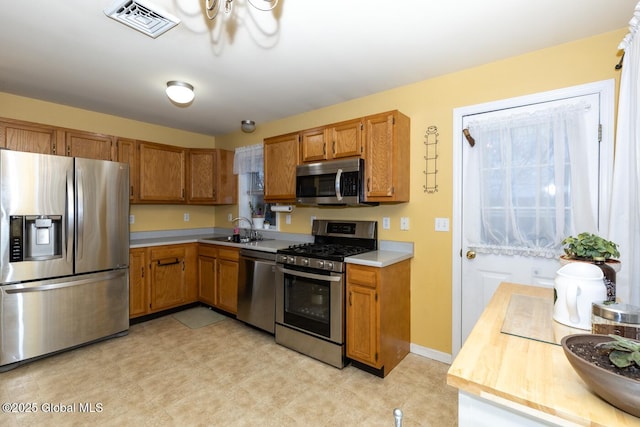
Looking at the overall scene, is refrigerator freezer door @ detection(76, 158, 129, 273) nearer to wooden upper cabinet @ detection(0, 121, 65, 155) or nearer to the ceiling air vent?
wooden upper cabinet @ detection(0, 121, 65, 155)

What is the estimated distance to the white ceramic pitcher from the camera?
1.07m

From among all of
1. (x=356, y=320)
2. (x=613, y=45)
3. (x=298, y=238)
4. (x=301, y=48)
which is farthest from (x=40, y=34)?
(x=613, y=45)

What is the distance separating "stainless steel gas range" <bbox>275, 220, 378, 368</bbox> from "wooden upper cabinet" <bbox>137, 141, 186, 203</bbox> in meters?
2.06

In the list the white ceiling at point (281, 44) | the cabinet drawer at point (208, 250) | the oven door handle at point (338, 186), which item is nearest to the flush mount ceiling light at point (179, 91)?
the white ceiling at point (281, 44)

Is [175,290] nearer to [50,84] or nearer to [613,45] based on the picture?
[50,84]

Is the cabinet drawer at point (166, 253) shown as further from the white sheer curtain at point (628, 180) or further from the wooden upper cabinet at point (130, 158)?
the white sheer curtain at point (628, 180)

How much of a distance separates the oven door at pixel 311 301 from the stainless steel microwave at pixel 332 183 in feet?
2.31

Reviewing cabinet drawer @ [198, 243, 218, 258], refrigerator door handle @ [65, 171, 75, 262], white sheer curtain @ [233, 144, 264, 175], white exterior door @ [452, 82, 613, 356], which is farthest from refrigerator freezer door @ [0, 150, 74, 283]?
white exterior door @ [452, 82, 613, 356]

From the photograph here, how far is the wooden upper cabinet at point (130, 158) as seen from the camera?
3588 mm

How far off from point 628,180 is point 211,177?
433 centimetres

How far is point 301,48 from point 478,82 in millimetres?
1476

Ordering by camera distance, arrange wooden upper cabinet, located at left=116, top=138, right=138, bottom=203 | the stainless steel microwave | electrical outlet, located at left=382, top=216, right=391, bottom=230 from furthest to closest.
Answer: wooden upper cabinet, located at left=116, top=138, right=138, bottom=203, electrical outlet, located at left=382, top=216, right=391, bottom=230, the stainless steel microwave

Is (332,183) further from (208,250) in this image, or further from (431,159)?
(208,250)

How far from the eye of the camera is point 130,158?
367 centimetres
